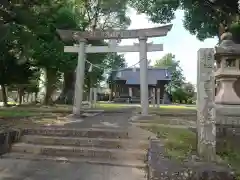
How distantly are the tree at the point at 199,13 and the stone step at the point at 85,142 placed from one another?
11051 millimetres

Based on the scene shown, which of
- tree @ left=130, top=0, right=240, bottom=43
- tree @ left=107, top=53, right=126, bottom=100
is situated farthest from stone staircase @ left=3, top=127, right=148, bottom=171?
tree @ left=107, top=53, right=126, bottom=100

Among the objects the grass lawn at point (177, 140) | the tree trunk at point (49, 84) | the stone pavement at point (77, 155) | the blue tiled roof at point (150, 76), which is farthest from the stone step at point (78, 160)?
the blue tiled roof at point (150, 76)

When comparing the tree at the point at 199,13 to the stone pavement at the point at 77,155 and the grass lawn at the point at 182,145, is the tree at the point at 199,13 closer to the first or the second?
the grass lawn at the point at 182,145

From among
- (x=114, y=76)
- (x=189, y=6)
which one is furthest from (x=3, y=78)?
(x=114, y=76)

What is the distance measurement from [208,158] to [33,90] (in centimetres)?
2160

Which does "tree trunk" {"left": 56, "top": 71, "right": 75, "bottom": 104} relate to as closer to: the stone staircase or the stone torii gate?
the stone torii gate

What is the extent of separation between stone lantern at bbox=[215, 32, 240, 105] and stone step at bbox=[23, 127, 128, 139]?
3.24 metres

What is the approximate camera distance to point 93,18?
22.4m

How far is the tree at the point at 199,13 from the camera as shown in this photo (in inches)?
596

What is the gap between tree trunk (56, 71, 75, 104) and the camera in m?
21.1

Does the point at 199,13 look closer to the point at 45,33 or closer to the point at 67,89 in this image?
the point at 45,33

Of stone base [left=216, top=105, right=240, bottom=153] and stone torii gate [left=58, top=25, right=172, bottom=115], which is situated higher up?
stone torii gate [left=58, top=25, right=172, bottom=115]

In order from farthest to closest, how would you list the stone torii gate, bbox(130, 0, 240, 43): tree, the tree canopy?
bbox(130, 0, 240, 43): tree
the stone torii gate
the tree canopy

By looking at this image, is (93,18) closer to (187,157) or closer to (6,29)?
(6,29)
